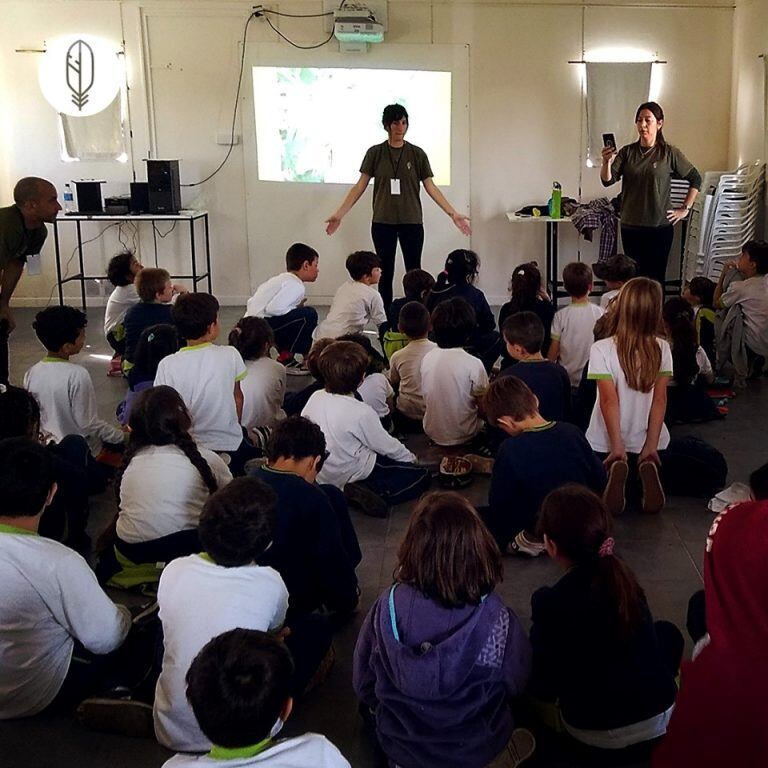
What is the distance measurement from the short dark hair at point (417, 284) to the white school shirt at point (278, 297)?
0.62 meters

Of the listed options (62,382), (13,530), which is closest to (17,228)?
(62,382)

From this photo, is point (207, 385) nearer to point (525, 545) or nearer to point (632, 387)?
point (525, 545)

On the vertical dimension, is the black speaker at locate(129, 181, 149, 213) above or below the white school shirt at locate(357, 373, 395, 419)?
above

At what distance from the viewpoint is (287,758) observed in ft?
4.41

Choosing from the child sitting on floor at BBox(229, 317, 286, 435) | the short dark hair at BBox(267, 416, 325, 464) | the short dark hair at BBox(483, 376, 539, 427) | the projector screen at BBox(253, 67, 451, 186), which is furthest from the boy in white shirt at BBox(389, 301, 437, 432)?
the projector screen at BBox(253, 67, 451, 186)

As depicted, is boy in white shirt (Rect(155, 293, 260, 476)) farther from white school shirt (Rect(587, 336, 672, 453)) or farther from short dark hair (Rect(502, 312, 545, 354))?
white school shirt (Rect(587, 336, 672, 453))

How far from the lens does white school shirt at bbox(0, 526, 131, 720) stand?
1.96 metres

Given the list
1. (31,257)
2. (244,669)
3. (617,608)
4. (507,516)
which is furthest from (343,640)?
(31,257)

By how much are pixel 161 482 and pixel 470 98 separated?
5.65 m

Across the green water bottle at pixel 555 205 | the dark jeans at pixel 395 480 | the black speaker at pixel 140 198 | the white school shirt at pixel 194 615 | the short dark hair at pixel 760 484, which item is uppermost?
the black speaker at pixel 140 198

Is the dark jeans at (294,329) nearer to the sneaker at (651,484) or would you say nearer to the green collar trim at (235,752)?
→ the sneaker at (651,484)

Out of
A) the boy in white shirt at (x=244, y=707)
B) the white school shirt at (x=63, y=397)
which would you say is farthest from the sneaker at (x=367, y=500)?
the boy in white shirt at (x=244, y=707)

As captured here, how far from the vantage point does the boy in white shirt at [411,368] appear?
411 centimetres

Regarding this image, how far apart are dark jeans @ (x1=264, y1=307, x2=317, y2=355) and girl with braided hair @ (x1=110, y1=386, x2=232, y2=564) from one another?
2604 mm
